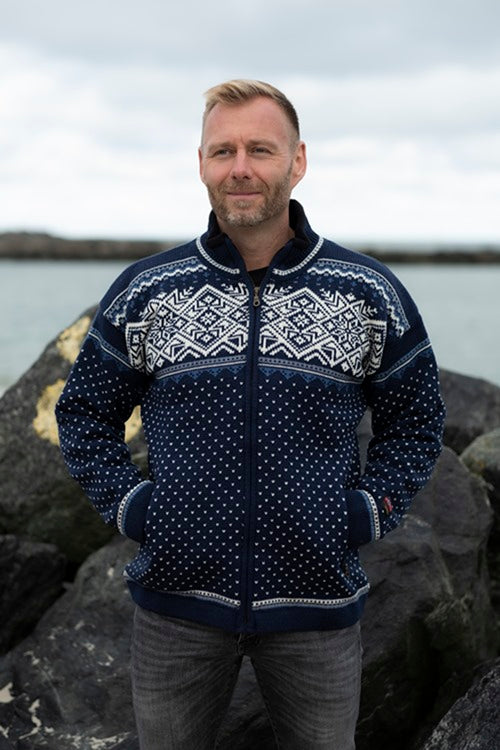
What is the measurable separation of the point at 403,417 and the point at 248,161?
3.21 ft

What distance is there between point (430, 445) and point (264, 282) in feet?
2.54

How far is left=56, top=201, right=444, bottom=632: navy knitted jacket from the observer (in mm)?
2918

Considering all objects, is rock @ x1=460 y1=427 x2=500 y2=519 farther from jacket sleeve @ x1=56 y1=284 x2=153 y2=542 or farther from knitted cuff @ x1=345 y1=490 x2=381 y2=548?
jacket sleeve @ x1=56 y1=284 x2=153 y2=542

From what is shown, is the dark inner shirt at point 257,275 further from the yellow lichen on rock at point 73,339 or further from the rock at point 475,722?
the yellow lichen on rock at point 73,339

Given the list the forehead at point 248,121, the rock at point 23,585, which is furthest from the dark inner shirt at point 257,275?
the rock at point 23,585

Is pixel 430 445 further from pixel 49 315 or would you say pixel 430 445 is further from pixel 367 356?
pixel 49 315

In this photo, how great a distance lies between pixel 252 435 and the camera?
292 cm

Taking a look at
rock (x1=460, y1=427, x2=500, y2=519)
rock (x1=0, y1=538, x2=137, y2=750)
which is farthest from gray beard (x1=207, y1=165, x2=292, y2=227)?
rock (x1=460, y1=427, x2=500, y2=519)

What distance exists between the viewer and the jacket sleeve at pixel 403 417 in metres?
3.08

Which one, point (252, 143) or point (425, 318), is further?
point (425, 318)

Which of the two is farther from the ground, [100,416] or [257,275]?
[257,275]

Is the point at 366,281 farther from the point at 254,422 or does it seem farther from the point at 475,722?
the point at 475,722

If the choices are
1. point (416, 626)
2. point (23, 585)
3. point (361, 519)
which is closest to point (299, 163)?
point (361, 519)

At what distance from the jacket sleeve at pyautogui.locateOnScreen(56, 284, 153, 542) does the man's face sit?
0.56 meters
